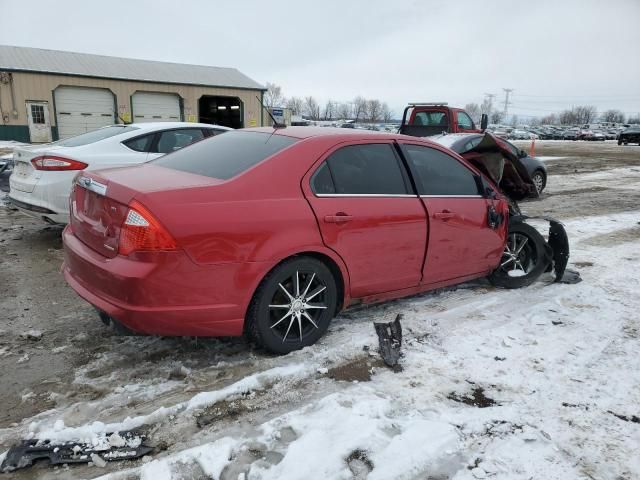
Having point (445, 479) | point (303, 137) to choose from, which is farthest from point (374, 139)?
point (445, 479)

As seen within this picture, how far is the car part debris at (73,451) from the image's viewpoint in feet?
7.82

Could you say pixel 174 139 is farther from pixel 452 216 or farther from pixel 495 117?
pixel 495 117

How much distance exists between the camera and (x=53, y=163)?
5.68 metres

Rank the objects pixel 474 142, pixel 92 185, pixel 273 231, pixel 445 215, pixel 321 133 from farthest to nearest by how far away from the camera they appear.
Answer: pixel 474 142 → pixel 445 215 → pixel 321 133 → pixel 92 185 → pixel 273 231

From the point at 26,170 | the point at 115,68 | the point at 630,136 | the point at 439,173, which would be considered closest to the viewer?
the point at 439,173

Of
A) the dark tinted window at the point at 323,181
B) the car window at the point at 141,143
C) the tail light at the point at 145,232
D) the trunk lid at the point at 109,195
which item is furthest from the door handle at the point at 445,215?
the car window at the point at 141,143

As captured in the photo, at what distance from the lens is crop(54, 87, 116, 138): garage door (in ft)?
82.5

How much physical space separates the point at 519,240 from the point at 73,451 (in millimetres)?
4387

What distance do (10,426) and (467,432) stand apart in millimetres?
2500

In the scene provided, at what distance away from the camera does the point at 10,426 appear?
2652 mm

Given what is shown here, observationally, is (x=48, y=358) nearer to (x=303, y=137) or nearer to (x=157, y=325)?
(x=157, y=325)

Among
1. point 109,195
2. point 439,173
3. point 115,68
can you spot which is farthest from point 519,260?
point 115,68

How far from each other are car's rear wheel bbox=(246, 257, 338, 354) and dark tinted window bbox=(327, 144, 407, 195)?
0.66 metres

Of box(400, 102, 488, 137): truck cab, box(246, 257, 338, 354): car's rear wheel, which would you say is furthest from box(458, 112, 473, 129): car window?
box(246, 257, 338, 354): car's rear wheel
